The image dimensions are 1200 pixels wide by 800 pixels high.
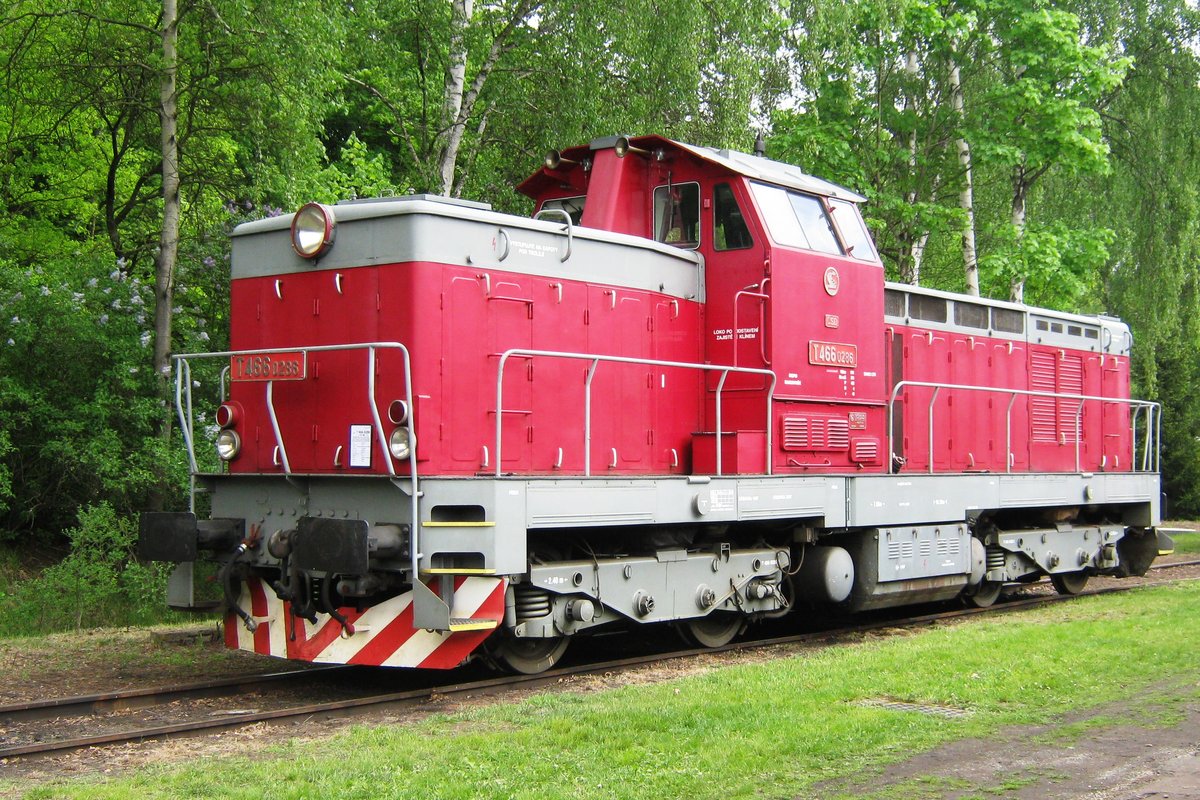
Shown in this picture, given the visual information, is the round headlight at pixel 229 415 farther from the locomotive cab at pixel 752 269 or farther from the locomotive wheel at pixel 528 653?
the locomotive cab at pixel 752 269

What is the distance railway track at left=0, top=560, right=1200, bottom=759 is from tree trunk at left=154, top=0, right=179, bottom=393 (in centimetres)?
553

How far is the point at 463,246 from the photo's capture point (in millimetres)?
8047

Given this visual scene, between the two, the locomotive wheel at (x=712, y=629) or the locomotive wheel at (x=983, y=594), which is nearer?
the locomotive wheel at (x=712, y=629)

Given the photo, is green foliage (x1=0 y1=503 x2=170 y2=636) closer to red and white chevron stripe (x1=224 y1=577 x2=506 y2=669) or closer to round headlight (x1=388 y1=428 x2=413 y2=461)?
red and white chevron stripe (x1=224 y1=577 x2=506 y2=669)

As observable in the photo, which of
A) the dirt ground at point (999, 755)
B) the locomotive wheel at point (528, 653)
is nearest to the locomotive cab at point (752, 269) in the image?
the locomotive wheel at point (528, 653)

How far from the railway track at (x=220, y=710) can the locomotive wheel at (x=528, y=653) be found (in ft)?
0.27

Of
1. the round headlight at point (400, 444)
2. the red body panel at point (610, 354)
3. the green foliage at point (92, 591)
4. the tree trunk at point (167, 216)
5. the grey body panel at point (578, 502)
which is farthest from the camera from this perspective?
the tree trunk at point (167, 216)

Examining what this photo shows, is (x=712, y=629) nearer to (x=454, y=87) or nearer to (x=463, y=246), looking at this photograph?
(x=463, y=246)

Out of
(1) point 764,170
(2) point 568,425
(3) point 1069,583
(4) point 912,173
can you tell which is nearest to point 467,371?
(2) point 568,425

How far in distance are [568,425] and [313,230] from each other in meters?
2.33

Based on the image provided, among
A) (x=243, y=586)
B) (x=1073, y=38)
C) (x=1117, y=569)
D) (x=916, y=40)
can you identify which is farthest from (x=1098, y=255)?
(x=243, y=586)

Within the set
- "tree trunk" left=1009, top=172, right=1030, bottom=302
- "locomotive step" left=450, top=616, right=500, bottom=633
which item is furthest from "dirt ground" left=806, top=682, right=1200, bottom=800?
"tree trunk" left=1009, top=172, right=1030, bottom=302

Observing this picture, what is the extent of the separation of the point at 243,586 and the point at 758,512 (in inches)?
159

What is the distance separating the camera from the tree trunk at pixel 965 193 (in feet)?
65.8
